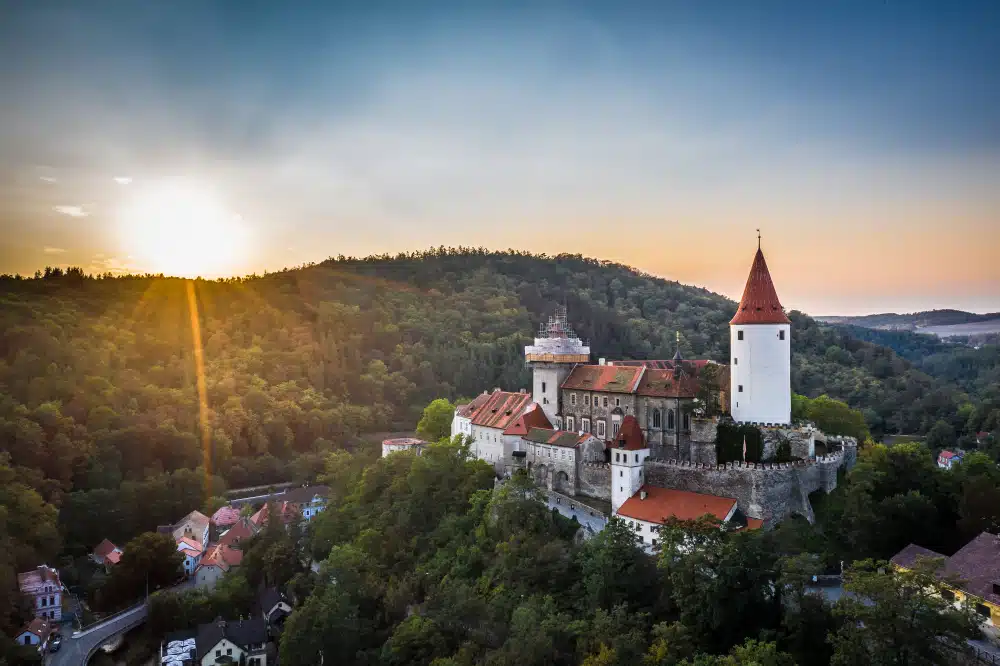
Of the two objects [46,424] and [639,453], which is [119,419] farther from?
[639,453]

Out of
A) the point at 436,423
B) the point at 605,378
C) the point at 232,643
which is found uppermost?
the point at 605,378

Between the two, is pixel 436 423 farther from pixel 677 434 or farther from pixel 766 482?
pixel 766 482

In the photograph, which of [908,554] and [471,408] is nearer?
[908,554]

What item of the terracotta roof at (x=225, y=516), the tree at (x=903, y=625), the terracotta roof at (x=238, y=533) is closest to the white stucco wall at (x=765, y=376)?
the tree at (x=903, y=625)

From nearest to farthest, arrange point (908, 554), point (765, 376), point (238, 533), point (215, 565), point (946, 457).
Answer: point (908, 554), point (765, 376), point (215, 565), point (238, 533), point (946, 457)

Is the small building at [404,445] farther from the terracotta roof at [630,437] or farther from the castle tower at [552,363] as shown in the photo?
the terracotta roof at [630,437]

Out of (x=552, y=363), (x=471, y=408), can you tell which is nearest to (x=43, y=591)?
(x=471, y=408)

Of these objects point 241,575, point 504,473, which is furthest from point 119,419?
point 504,473
